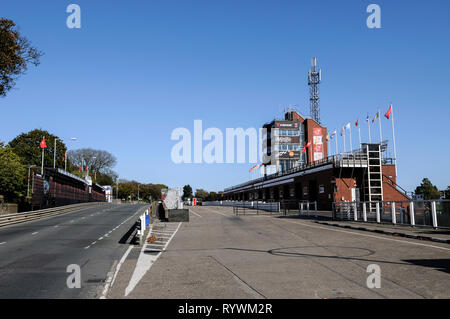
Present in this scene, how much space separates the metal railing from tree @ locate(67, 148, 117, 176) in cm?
9252

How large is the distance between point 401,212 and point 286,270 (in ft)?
50.1

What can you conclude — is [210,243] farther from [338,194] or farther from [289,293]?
[338,194]

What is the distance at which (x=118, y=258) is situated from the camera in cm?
1380

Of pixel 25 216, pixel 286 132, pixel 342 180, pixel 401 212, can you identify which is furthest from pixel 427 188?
pixel 25 216

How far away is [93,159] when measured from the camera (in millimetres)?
116375

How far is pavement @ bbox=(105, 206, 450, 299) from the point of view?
7652mm

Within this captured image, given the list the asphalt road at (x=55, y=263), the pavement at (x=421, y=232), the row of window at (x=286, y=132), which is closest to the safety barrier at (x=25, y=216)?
the asphalt road at (x=55, y=263)

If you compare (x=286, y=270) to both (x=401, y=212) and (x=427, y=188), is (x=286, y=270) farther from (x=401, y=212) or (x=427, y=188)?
(x=427, y=188)

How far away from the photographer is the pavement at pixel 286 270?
765cm

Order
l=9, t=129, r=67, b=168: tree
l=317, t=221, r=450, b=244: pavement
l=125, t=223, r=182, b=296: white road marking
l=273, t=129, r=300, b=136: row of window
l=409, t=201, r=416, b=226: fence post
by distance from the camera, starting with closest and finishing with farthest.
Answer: l=125, t=223, r=182, b=296: white road marking
l=317, t=221, r=450, b=244: pavement
l=409, t=201, r=416, b=226: fence post
l=9, t=129, r=67, b=168: tree
l=273, t=129, r=300, b=136: row of window

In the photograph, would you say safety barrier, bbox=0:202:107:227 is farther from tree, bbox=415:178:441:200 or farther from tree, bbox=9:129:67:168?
tree, bbox=415:178:441:200

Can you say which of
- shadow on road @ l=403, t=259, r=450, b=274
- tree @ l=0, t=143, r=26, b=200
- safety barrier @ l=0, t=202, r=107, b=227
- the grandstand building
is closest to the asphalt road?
shadow on road @ l=403, t=259, r=450, b=274

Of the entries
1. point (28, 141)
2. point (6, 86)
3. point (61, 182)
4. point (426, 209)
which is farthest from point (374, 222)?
point (28, 141)

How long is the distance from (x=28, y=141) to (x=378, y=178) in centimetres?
7060
